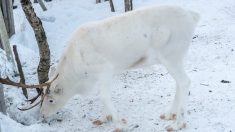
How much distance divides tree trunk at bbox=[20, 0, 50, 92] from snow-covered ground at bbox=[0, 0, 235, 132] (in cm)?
55

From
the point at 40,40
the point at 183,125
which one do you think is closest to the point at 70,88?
the point at 40,40

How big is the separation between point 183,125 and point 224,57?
2887mm

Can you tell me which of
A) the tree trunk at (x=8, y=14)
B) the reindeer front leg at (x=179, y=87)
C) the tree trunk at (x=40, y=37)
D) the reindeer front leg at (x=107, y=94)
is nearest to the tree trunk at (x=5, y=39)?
the tree trunk at (x=40, y=37)

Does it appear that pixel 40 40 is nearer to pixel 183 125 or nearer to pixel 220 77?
pixel 183 125

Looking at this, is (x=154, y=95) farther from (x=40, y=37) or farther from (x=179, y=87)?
(x=40, y=37)

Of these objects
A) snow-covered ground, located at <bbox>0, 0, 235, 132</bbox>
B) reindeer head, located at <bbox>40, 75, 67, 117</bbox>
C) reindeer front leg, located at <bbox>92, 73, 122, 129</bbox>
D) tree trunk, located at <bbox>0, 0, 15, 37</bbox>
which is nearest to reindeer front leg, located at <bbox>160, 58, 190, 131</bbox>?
snow-covered ground, located at <bbox>0, 0, 235, 132</bbox>

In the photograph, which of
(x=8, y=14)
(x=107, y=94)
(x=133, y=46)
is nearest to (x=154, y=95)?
(x=107, y=94)

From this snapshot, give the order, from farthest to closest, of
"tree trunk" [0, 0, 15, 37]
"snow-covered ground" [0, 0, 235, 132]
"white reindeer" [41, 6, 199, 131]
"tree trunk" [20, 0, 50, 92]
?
"tree trunk" [0, 0, 15, 37]
"tree trunk" [20, 0, 50, 92]
"snow-covered ground" [0, 0, 235, 132]
"white reindeer" [41, 6, 199, 131]

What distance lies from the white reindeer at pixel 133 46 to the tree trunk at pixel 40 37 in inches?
30.2

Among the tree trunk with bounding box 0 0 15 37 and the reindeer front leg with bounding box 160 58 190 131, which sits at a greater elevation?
the reindeer front leg with bounding box 160 58 190 131

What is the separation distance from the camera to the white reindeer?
587cm

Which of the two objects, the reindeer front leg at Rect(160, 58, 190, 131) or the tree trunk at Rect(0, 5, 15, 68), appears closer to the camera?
the reindeer front leg at Rect(160, 58, 190, 131)

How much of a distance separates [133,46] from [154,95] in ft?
4.60

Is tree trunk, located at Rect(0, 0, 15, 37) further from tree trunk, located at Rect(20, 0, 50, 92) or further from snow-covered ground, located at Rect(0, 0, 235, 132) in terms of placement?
tree trunk, located at Rect(20, 0, 50, 92)
